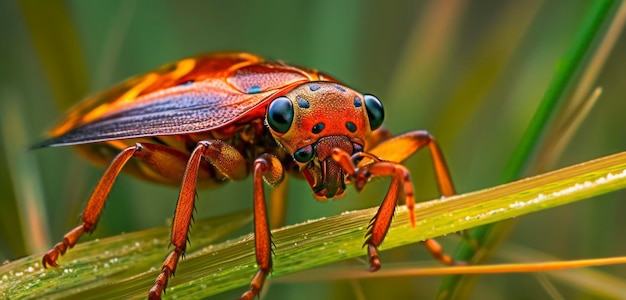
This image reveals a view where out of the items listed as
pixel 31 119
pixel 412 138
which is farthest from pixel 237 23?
pixel 412 138

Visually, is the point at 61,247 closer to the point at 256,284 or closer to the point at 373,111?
the point at 256,284

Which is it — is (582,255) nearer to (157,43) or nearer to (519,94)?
(519,94)

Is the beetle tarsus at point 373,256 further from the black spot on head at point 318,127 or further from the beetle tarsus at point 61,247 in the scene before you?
the beetle tarsus at point 61,247

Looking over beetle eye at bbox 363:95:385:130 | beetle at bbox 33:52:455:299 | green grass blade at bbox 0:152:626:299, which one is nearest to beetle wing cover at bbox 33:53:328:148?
beetle at bbox 33:52:455:299

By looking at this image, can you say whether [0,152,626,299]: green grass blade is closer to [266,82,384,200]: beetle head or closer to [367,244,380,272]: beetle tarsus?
[367,244,380,272]: beetle tarsus

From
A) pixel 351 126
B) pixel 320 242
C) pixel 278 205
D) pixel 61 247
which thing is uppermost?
pixel 351 126

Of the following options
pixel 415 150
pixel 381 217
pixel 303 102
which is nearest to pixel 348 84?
pixel 415 150

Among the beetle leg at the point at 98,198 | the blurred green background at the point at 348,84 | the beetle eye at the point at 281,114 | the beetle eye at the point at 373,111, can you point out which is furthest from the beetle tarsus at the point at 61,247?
the beetle eye at the point at 373,111
